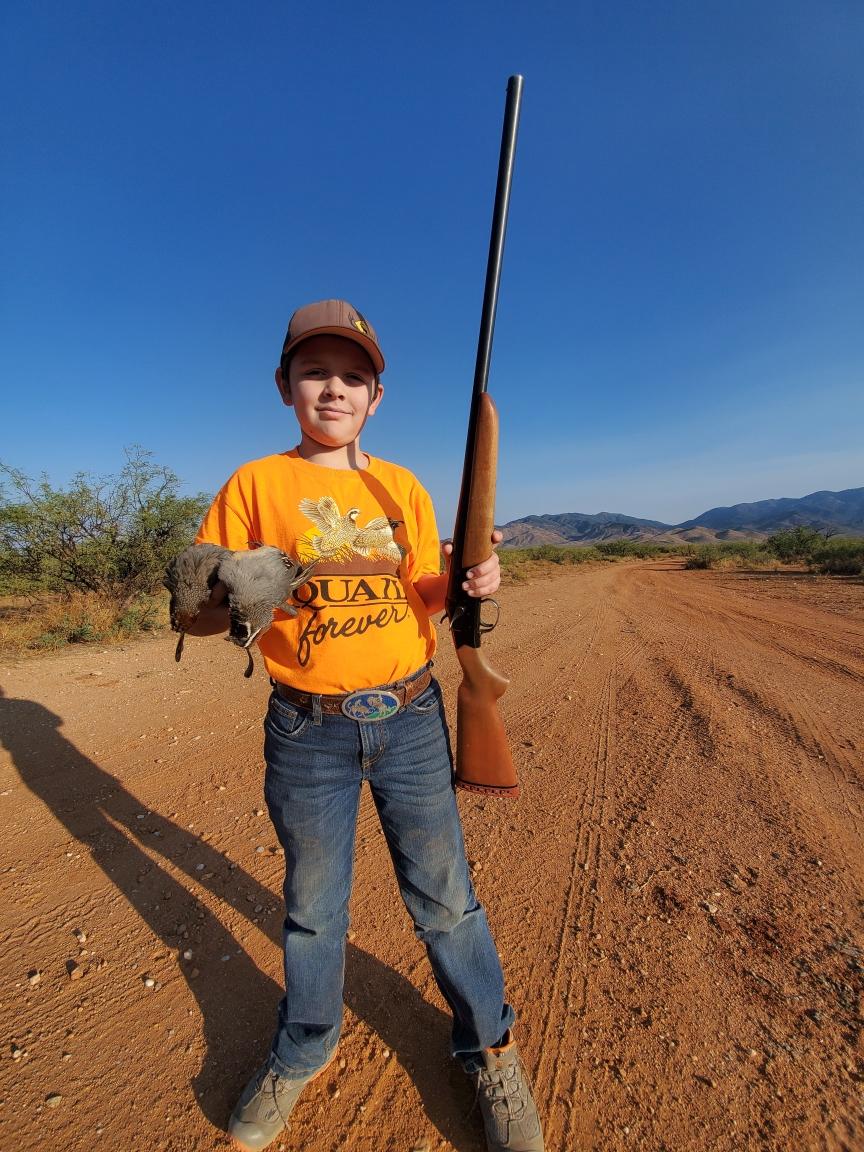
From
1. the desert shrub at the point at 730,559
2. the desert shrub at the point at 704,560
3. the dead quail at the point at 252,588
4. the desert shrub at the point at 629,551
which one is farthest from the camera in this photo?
the desert shrub at the point at 629,551

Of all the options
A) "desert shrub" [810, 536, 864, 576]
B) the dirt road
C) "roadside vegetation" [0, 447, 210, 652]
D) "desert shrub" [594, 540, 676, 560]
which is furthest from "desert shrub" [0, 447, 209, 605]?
"desert shrub" [594, 540, 676, 560]

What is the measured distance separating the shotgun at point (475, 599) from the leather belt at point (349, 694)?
0.79 ft

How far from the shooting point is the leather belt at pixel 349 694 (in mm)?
1448

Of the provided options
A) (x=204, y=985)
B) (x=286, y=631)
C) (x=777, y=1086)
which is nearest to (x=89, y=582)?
(x=204, y=985)

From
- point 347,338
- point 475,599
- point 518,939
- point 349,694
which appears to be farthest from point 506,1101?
point 347,338

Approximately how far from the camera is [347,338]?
1.55m

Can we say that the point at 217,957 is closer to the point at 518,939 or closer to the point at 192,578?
the point at 518,939

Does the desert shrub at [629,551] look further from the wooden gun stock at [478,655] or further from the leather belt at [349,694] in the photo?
the leather belt at [349,694]

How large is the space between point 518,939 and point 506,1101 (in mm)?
722

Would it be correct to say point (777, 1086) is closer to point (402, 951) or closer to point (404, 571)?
point (402, 951)

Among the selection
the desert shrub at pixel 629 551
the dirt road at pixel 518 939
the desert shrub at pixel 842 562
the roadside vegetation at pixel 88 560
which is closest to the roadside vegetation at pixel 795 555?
the desert shrub at pixel 842 562

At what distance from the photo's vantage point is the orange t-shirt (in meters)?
1.46

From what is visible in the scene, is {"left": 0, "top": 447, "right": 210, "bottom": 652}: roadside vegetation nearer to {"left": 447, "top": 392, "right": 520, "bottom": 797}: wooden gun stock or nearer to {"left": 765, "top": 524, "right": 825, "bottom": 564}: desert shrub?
{"left": 447, "top": 392, "right": 520, "bottom": 797}: wooden gun stock

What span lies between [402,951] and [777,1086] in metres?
1.35
